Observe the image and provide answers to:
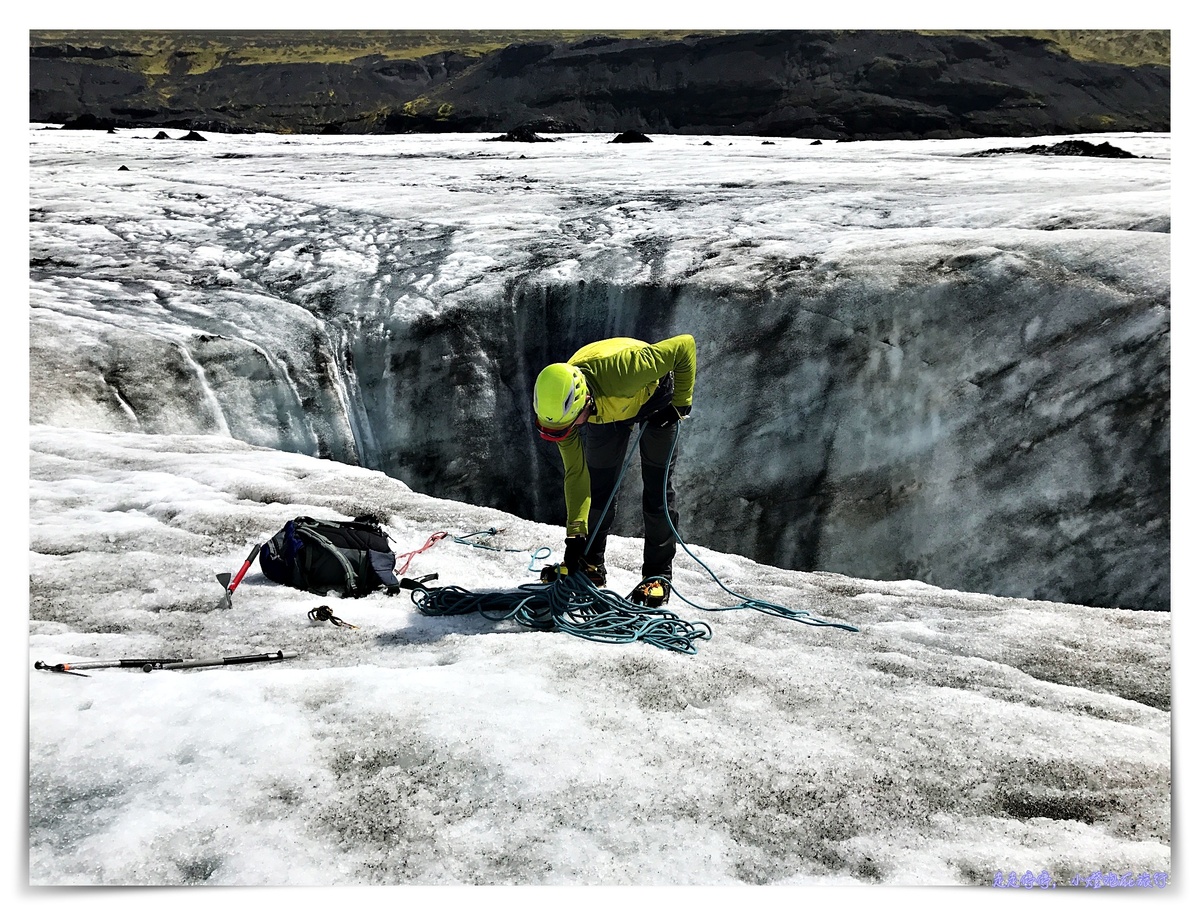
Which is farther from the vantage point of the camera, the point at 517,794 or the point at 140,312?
the point at 140,312

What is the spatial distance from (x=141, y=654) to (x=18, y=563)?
814 millimetres

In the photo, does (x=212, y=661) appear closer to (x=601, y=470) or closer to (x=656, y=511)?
(x=601, y=470)

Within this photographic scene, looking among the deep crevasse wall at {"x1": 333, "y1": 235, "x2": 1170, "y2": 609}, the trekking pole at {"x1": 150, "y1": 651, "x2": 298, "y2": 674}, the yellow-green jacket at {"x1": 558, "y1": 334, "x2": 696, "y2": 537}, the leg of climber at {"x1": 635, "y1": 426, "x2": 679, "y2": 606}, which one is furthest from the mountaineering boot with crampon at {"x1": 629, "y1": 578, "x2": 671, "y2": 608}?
the deep crevasse wall at {"x1": 333, "y1": 235, "x2": 1170, "y2": 609}

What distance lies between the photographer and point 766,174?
821 cm

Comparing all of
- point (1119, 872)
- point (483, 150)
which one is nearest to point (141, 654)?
point (1119, 872)

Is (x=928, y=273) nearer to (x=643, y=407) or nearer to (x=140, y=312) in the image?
(x=643, y=407)

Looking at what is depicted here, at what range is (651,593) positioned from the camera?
11.8ft

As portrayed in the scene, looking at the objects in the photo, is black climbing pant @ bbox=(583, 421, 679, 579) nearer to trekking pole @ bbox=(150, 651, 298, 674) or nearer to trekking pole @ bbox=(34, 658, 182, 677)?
trekking pole @ bbox=(150, 651, 298, 674)

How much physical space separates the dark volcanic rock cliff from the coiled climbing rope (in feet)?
10.2

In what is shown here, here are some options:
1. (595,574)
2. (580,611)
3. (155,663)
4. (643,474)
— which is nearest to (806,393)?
(643,474)

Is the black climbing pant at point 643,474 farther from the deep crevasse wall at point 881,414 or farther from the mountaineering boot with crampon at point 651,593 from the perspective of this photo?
the deep crevasse wall at point 881,414

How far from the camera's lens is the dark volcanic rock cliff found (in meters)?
5.73

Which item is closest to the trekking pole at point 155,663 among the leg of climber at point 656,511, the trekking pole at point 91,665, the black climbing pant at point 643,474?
the trekking pole at point 91,665

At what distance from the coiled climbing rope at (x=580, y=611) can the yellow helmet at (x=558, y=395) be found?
55cm
